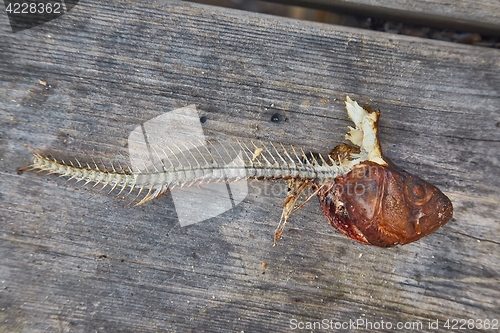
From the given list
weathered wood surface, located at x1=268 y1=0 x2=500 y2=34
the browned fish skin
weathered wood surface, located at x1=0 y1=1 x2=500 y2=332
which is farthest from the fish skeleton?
weathered wood surface, located at x1=268 y1=0 x2=500 y2=34

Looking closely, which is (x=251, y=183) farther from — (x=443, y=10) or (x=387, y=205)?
(x=443, y=10)

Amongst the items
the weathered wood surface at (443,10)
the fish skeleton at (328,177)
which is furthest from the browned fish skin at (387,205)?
the weathered wood surface at (443,10)

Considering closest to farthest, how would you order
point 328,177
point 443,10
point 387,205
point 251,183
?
point 387,205 → point 328,177 → point 443,10 → point 251,183

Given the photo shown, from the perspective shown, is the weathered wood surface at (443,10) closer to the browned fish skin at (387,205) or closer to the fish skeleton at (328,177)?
the fish skeleton at (328,177)

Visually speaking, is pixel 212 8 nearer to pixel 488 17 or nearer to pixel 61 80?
pixel 61 80

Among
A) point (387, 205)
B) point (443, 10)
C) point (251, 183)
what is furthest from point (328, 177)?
point (443, 10)

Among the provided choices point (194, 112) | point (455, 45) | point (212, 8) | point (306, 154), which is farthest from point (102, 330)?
point (455, 45)
